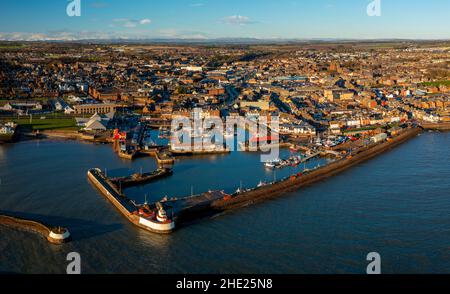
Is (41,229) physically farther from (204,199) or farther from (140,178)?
(140,178)

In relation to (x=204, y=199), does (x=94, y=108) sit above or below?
above

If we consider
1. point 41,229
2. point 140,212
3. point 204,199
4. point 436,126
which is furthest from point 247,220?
point 436,126

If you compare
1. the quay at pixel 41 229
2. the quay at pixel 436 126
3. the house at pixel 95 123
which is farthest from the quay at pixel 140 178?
the quay at pixel 436 126

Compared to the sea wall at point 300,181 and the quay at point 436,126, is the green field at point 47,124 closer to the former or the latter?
the sea wall at point 300,181

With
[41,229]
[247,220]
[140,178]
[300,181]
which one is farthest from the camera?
[300,181]

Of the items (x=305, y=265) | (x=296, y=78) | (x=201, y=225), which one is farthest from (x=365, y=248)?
(x=296, y=78)

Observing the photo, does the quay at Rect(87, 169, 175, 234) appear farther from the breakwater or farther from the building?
the building

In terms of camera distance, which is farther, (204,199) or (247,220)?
(204,199)
